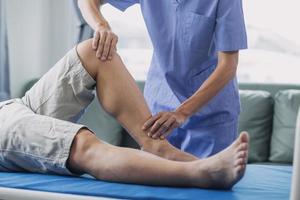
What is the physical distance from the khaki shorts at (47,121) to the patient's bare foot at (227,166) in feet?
1.25

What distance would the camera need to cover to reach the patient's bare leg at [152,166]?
1.18 meters

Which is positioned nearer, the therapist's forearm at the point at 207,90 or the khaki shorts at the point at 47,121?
the khaki shorts at the point at 47,121

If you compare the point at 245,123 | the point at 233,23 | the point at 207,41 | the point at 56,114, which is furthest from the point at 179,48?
the point at 245,123

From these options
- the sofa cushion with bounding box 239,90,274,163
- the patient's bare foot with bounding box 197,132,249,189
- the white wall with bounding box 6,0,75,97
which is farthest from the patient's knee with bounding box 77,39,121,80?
the white wall with bounding box 6,0,75,97

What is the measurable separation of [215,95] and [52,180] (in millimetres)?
626

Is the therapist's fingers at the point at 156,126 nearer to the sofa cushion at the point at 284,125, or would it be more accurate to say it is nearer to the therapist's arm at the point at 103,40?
the therapist's arm at the point at 103,40

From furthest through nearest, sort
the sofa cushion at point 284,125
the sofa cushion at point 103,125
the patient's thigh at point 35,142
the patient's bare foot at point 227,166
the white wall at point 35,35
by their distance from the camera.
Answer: the white wall at point 35,35
the sofa cushion at point 103,125
the sofa cushion at point 284,125
the patient's thigh at point 35,142
the patient's bare foot at point 227,166

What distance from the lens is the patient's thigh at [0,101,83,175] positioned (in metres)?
1.36

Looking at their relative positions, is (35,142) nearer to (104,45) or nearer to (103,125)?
(104,45)

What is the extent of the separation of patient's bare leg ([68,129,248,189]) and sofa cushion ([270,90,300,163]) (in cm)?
152

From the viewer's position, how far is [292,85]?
112 inches

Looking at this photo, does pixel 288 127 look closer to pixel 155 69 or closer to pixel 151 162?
pixel 155 69

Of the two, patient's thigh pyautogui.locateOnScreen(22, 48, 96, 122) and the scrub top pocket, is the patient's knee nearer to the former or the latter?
patient's thigh pyautogui.locateOnScreen(22, 48, 96, 122)

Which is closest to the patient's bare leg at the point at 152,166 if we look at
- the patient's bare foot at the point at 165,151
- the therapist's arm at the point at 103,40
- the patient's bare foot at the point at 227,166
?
the patient's bare foot at the point at 227,166
